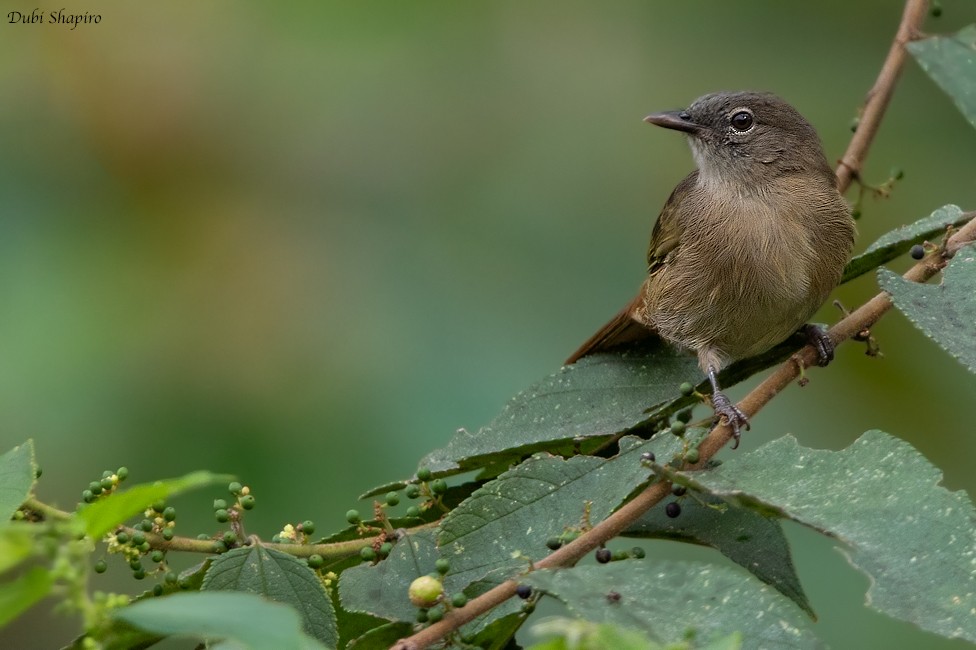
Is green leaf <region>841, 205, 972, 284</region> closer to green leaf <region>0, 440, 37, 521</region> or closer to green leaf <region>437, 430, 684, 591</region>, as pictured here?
green leaf <region>437, 430, 684, 591</region>

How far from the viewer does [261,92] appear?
226 inches

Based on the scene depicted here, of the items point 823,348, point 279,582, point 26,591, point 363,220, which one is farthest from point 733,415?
point 363,220

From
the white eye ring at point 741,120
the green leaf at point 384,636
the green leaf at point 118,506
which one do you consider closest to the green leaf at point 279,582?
the green leaf at point 384,636

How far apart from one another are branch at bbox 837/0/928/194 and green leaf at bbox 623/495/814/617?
4.94ft

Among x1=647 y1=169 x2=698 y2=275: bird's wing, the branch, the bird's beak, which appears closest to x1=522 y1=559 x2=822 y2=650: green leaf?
the branch

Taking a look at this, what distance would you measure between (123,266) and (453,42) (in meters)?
1.99

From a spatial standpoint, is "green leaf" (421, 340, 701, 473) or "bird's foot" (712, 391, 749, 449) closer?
"bird's foot" (712, 391, 749, 449)

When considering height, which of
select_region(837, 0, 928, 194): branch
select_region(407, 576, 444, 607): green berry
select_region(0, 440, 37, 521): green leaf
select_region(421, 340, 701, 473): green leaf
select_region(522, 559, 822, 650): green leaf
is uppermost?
select_region(837, 0, 928, 194): branch

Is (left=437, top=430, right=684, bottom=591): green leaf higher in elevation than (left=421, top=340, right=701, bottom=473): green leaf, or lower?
lower

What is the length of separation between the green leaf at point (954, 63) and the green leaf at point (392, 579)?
1.30 metres

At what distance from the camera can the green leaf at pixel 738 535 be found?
214 cm

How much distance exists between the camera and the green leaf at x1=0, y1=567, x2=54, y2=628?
1191 millimetres

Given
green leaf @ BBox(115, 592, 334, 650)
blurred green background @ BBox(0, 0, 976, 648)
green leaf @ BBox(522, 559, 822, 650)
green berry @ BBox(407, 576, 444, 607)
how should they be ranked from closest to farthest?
green leaf @ BBox(115, 592, 334, 650)
green leaf @ BBox(522, 559, 822, 650)
green berry @ BBox(407, 576, 444, 607)
blurred green background @ BBox(0, 0, 976, 648)

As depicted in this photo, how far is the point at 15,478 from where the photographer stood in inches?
73.2
